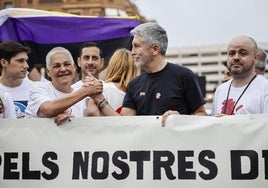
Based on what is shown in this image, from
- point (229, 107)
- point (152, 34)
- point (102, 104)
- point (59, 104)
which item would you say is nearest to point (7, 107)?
point (59, 104)

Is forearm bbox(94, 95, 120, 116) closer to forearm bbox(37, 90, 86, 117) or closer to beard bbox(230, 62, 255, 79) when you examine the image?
forearm bbox(37, 90, 86, 117)

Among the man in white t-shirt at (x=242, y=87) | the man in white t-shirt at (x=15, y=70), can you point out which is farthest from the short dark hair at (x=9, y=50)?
the man in white t-shirt at (x=242, y=87)

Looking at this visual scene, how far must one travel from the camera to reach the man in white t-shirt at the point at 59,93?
4227 millimetres

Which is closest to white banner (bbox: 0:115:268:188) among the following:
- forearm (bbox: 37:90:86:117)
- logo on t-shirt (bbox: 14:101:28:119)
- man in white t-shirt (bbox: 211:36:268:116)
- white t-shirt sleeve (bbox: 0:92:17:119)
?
forearm (bbox: 37:90:86:117)

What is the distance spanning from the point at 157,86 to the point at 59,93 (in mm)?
834

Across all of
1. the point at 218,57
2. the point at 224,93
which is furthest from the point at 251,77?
the point at 218,57

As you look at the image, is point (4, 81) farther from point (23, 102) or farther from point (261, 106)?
point (261, 106)

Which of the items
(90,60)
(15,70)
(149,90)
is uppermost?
(90,60)

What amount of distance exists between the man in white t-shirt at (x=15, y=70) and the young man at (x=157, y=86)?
4.55 ft

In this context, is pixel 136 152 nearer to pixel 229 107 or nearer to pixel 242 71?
pixel 229 107

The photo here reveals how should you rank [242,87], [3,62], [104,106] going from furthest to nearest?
[3,62] < [242,87] < [104,106]

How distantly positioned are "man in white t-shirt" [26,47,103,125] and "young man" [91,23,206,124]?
28 centimetres

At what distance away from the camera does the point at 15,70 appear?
5.66 meters

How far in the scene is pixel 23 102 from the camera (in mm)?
5711
